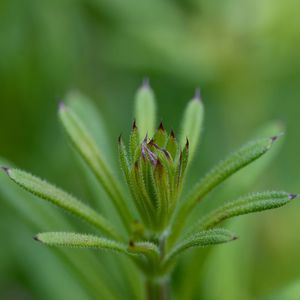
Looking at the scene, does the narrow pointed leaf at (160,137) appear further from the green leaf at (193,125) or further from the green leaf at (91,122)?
the green leaf at (91,122)

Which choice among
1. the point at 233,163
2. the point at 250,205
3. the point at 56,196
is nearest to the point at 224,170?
the point at 233,163

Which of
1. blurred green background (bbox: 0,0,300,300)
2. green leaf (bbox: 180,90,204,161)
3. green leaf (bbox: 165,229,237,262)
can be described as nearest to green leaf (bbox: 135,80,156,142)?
green leaf (bbox: 180,90,204,161)

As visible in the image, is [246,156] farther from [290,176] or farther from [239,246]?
[290,176]

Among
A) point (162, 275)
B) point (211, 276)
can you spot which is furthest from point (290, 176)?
point (162, 275)

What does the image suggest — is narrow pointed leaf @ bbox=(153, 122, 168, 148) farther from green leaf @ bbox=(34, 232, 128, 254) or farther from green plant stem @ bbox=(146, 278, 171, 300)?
green plant stem @ bbox=(146, 278, 171, 300)

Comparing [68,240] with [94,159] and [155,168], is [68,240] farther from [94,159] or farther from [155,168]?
[94,159]

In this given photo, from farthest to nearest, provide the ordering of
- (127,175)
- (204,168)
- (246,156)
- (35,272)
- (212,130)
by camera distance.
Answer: (212,130), (204,168), (35,272), (246,156), (127,175)
